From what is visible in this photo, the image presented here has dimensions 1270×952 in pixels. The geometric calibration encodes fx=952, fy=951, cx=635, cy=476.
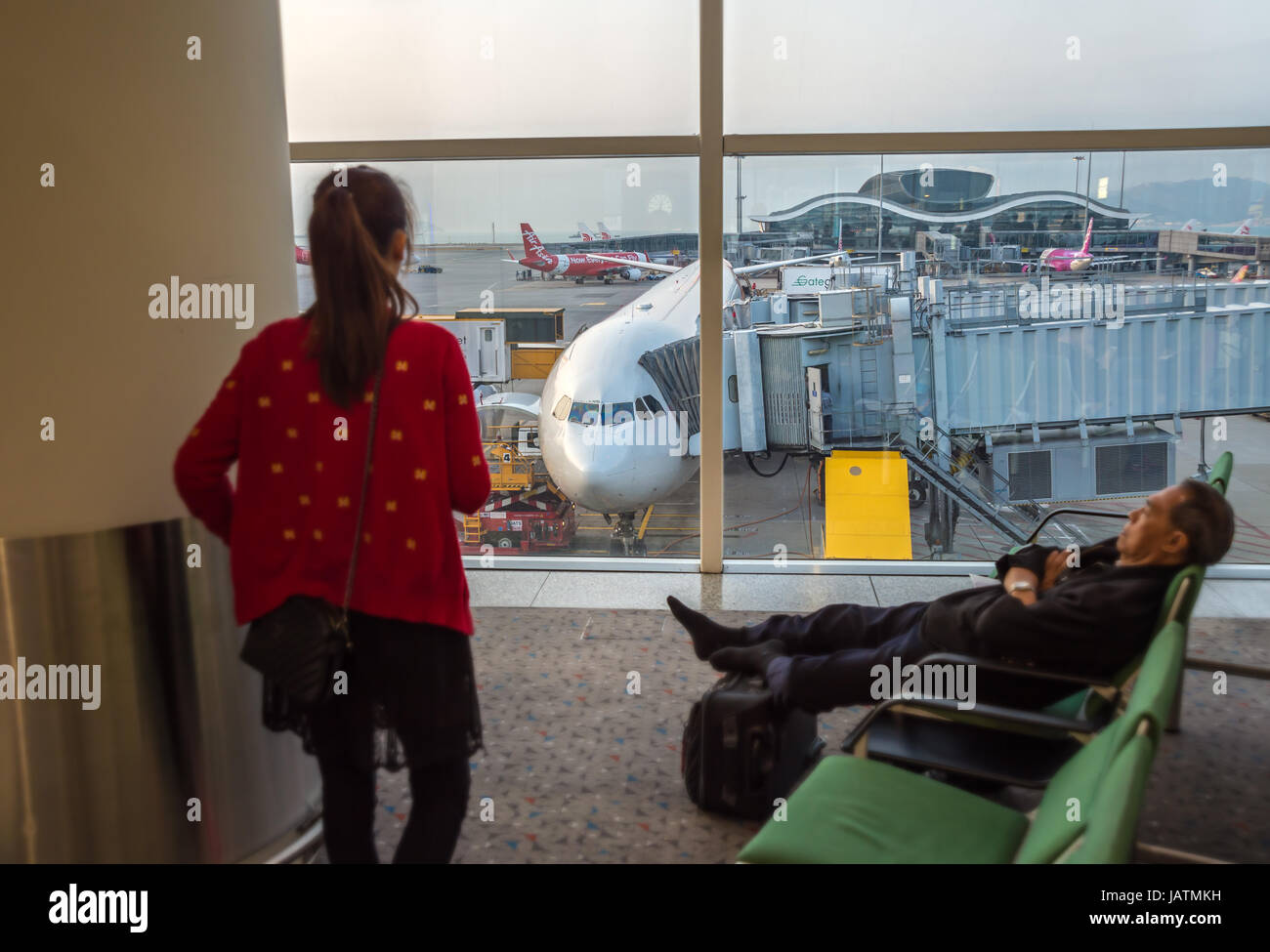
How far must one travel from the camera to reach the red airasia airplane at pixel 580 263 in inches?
200

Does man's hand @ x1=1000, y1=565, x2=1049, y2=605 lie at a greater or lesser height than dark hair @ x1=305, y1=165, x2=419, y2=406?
lesser

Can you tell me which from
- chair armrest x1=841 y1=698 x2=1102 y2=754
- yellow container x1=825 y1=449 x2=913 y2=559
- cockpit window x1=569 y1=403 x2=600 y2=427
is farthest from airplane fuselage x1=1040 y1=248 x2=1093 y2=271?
chair armrest x1=841 y1=698 x2=1102 y2=754

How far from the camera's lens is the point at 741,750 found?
268cm

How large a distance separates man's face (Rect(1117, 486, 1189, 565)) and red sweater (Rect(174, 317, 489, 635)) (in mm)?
1726

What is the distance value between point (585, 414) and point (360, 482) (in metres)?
4.59

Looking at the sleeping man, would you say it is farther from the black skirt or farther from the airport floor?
the black skirt

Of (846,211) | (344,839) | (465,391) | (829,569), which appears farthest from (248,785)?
(846,211)

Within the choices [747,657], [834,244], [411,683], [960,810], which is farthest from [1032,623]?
[834,244]

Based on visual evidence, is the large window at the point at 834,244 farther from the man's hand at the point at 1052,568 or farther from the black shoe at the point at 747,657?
the man's hand at the point at 1052,568

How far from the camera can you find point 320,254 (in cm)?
165

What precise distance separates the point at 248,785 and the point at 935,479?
13.2 feet

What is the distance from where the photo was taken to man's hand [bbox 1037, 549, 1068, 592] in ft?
8.97

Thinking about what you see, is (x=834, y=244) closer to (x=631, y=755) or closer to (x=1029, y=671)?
(x=631, y=755)
